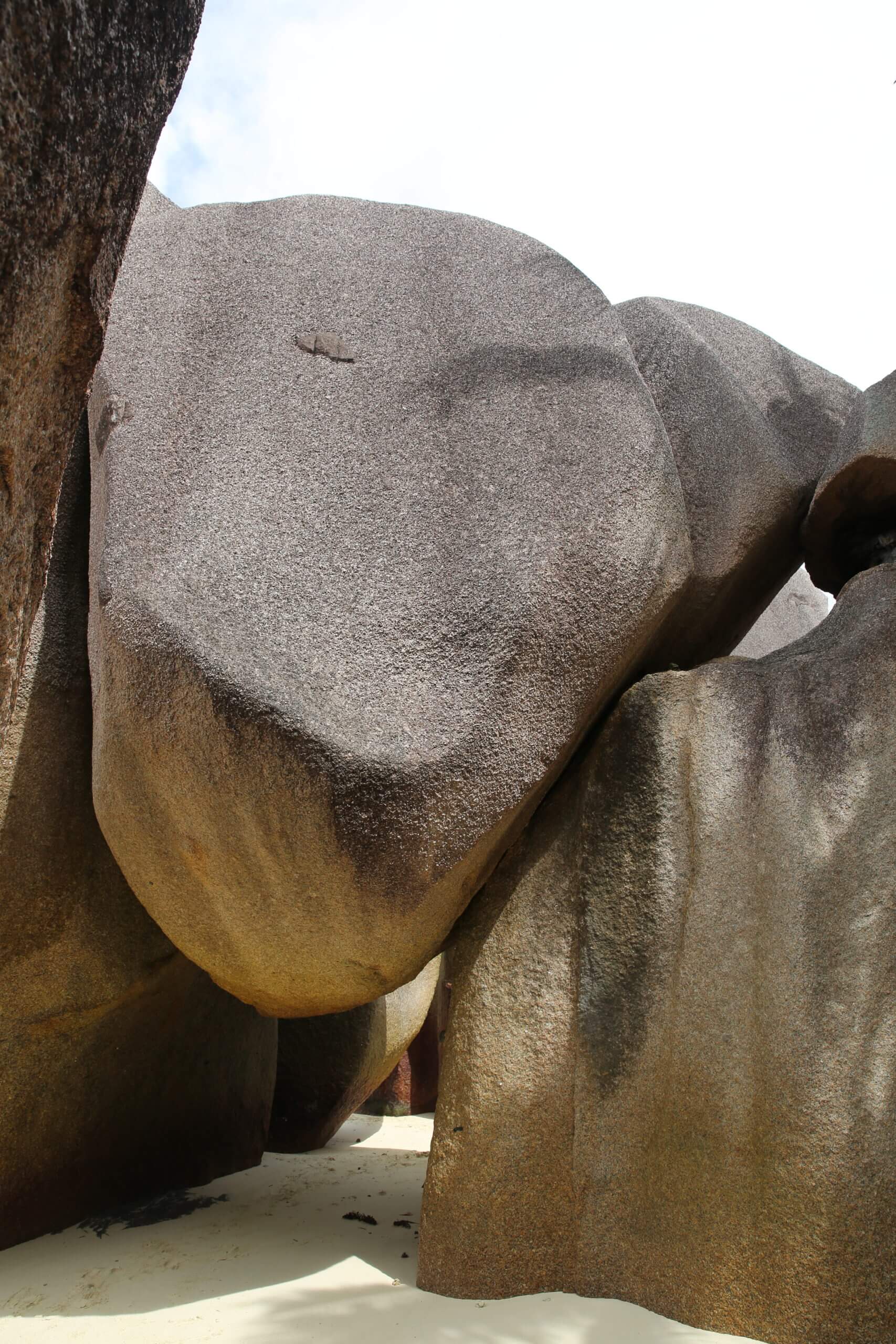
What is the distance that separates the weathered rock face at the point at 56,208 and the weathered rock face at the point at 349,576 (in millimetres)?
1133

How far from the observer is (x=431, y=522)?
96.0 inches

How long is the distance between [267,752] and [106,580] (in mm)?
552

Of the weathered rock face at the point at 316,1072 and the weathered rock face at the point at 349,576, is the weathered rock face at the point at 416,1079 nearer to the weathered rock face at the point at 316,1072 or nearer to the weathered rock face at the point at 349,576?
the weathered rock face at the point at 316,1072

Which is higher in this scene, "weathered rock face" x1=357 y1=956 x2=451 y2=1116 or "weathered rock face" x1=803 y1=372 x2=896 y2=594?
"weathered rock face" x1=803 y1=372 x2=896 y2=594

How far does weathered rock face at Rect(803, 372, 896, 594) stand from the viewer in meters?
2.87

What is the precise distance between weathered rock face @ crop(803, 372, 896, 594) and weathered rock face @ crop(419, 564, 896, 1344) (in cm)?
49

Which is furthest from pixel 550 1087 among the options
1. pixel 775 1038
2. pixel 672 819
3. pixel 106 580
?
pixel 106 580

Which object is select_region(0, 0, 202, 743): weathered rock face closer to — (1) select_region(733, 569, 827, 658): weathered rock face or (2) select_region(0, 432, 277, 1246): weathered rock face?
(2) select_region(0, 432, 277, 1246): weathered rock face

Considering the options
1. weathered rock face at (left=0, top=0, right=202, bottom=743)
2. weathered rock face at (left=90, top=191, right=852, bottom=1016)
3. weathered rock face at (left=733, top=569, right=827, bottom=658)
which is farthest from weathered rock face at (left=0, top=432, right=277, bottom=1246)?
weathered rock face at (left=733, top=569, right=827, bottom=658)

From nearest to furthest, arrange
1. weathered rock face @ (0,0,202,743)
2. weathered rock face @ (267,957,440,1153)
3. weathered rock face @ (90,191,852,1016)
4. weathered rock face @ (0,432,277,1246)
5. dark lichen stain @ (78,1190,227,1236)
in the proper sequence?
1. weathered rock face @ (0,0,202,743)
2. weathered rock face @ (90,191,852,1016)
3. weathered rock face @ (0,432,277,1246)
4. dark lichen stain @ (78,1190,227,1236)
5. weathered rock face @ (267,957,440,1153)

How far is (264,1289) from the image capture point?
2283 millimetres

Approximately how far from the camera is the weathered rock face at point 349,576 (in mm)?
2143

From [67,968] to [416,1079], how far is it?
4225mm

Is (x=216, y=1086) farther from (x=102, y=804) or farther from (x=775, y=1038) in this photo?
(x=775, y=1038)
